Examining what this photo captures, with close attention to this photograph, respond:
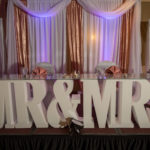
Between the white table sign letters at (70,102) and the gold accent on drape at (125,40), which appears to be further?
the gold accent on drape at (125,40)

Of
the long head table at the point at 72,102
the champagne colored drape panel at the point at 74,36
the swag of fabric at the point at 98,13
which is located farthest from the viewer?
the champagne colored drape panel at the point at 74,36

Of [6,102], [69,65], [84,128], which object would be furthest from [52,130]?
[69,65]

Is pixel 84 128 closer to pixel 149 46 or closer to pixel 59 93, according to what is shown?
pixel 59 93

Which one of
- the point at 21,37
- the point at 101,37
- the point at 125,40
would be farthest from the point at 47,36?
the point at 125,40

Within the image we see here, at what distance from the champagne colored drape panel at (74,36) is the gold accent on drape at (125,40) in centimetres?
99

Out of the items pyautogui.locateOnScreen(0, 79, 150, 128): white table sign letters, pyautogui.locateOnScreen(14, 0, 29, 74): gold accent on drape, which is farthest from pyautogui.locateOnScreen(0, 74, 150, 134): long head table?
pyautogui.locateOnScreen(14, 0, 29, 74): gold accent on drape

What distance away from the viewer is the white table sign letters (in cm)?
134

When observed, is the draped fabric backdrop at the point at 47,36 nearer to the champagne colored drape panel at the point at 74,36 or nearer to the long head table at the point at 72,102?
the champagne colored drape panel at the point at 74,36

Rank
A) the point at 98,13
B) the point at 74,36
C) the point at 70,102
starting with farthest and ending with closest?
1. the point at 74,36
2. the point at 98,13
3. the point at 70,102

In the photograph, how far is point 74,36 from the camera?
11.7ft

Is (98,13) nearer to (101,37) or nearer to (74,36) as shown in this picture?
(101,37)

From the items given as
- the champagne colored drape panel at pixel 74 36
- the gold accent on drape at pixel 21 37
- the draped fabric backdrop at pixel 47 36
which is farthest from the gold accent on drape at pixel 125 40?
the gold accent on drape at pixel 21 37

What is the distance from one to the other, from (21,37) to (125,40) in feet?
8.20

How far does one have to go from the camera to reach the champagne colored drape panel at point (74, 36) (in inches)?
138
